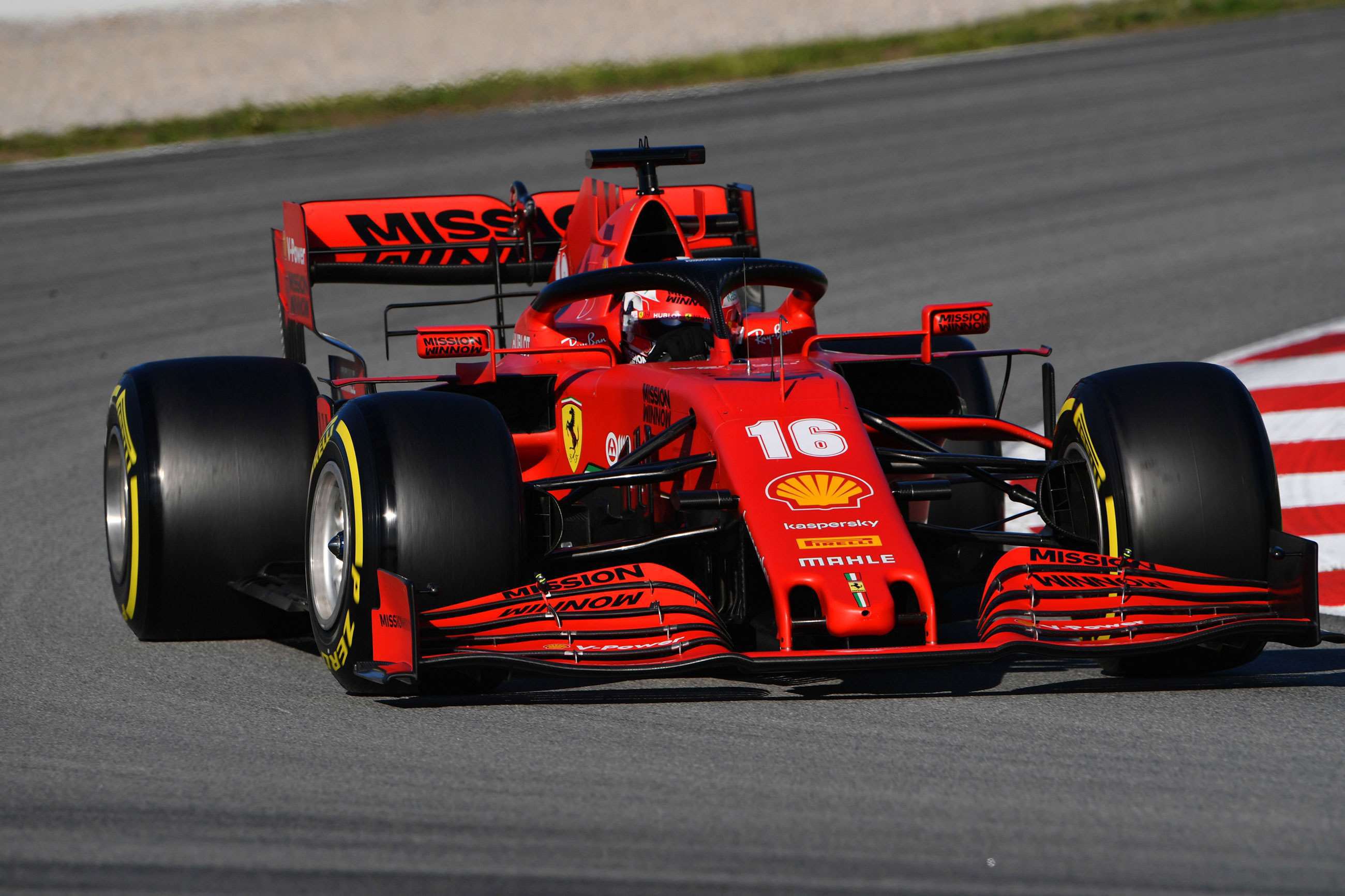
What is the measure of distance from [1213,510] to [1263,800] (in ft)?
4.62

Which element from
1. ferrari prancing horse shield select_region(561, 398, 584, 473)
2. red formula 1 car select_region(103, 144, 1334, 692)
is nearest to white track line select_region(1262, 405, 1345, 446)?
red formula 1 car select_region(103, 144, 1334, 692)

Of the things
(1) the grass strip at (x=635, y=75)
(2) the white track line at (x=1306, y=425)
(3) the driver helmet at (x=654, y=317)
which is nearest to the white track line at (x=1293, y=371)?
(2) the white track line at (x=1306, y=425)

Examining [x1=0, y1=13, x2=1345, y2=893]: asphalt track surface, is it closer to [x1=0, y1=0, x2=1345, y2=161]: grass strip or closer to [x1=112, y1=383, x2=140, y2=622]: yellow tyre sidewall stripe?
[x1=112, y1=383, x2=140, y2=622]: yellow tyre sidewall stripe

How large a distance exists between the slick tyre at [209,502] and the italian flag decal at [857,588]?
220 centimetres

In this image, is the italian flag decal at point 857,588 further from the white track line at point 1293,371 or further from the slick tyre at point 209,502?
the white track line at point 1293,371

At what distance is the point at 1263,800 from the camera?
4.04 metres

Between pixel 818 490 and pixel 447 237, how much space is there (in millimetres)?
3911

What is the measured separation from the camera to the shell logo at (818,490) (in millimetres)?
5141

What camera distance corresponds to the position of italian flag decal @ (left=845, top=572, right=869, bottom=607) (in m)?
4.82

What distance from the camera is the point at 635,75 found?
77.0 feet

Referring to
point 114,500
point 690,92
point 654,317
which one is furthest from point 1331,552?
point 690,92

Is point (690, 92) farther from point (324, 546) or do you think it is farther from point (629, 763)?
point (629, 763)

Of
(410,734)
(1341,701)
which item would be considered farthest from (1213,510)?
(410,734)

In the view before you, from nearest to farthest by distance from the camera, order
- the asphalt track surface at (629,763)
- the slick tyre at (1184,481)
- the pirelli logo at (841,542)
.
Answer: the asphalt track surface at (629,763)
the pirelli logo at (841,542)
the slick tyre at (1184,481)
